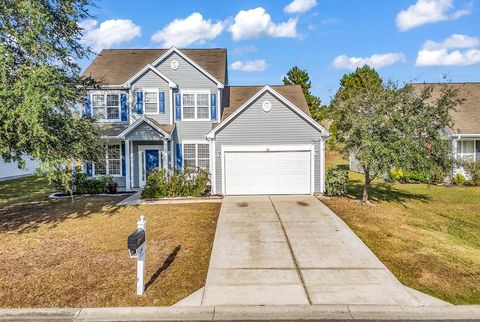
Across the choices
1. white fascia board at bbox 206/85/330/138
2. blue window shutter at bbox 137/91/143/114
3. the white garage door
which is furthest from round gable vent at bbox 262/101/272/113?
blue window shutter at bbox 137/91/143/114

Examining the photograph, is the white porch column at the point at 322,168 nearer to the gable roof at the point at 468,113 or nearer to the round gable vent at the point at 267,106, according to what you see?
the round gable vent at the point at 267,106

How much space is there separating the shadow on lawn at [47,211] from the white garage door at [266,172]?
18.6 ft

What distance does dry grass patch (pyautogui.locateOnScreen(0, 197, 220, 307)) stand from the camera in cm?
636

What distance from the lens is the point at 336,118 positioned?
14555 millimetres

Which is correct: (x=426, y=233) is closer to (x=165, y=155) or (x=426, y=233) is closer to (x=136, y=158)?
(x=165, y=155)

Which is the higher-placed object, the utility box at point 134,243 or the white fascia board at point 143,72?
the white fascia board at point 143,72

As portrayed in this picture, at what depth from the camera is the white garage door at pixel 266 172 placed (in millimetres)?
16750

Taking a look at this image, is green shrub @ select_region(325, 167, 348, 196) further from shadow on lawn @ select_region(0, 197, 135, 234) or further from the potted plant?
the potted plant

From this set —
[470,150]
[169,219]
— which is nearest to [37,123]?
[169,219]

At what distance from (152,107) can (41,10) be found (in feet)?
30.7

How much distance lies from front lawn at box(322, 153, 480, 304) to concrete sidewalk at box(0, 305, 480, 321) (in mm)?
685

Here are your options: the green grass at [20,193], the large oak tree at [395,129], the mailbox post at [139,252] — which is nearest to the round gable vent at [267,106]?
the large oak tree at [395,129]

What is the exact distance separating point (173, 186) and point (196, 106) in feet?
17.5

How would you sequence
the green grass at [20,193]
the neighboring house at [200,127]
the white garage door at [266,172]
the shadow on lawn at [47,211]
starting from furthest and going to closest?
the green grass at [20,193], the white garage door at [266,172], the neighboring house at [200,127], the shadow on lawn at [47,211]
